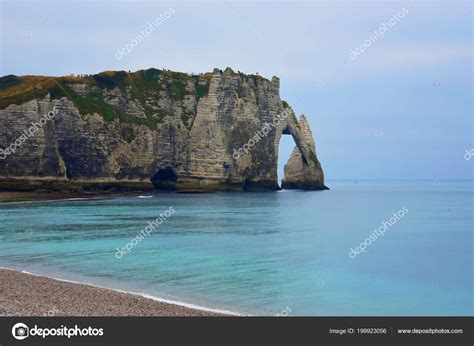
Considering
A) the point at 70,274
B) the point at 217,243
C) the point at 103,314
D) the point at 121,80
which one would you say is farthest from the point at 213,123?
the point at 103,314

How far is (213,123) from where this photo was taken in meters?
129

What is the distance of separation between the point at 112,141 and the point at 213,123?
23.8m

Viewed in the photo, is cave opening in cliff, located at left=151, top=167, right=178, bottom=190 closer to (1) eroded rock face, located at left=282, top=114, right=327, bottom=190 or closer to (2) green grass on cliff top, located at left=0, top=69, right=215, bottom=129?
(2) green grass on cliff top, located at left=0, top=69, right=215, bottom=129

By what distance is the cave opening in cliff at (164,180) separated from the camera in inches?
5157
